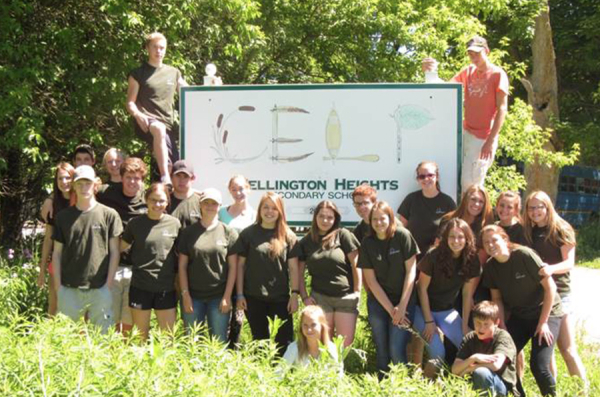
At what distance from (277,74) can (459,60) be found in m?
3.08

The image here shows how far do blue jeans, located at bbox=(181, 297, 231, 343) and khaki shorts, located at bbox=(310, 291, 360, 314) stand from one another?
78 cm

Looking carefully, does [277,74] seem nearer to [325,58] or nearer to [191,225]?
[325,58]

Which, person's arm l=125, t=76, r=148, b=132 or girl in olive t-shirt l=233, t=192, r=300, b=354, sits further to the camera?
person's arm l=125, t=76, r=148, b=132

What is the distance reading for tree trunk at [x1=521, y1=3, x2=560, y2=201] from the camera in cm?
1852

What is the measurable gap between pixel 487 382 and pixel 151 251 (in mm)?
2670

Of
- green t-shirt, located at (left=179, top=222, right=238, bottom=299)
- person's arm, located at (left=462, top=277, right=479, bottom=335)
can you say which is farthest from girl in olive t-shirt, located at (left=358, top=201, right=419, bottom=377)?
green t-shirt, located at (left=179, top=222, right=238, bottom=299)

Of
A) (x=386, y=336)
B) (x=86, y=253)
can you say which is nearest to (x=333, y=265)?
(x=386, y=336)

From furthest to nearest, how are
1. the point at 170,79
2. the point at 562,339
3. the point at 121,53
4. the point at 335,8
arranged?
the point at 335,8 < the point at 121,53 < the point at 170,79 < the point at 562,339

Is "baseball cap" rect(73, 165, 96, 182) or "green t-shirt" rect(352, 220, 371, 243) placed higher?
"baseball cap" rect(73, 165, 96, 182)

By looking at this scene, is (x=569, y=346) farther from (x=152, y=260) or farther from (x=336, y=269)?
(x=152, y=260)

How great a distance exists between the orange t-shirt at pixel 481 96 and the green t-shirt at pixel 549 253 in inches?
52.6

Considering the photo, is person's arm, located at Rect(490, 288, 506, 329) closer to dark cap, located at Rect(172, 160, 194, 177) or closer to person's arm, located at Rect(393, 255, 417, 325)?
person's arm, located at Rect(393, 255, 417, 325)

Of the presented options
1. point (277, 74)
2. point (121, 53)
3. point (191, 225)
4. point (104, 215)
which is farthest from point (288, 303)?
point (277, 74)

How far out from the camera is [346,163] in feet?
24.3
